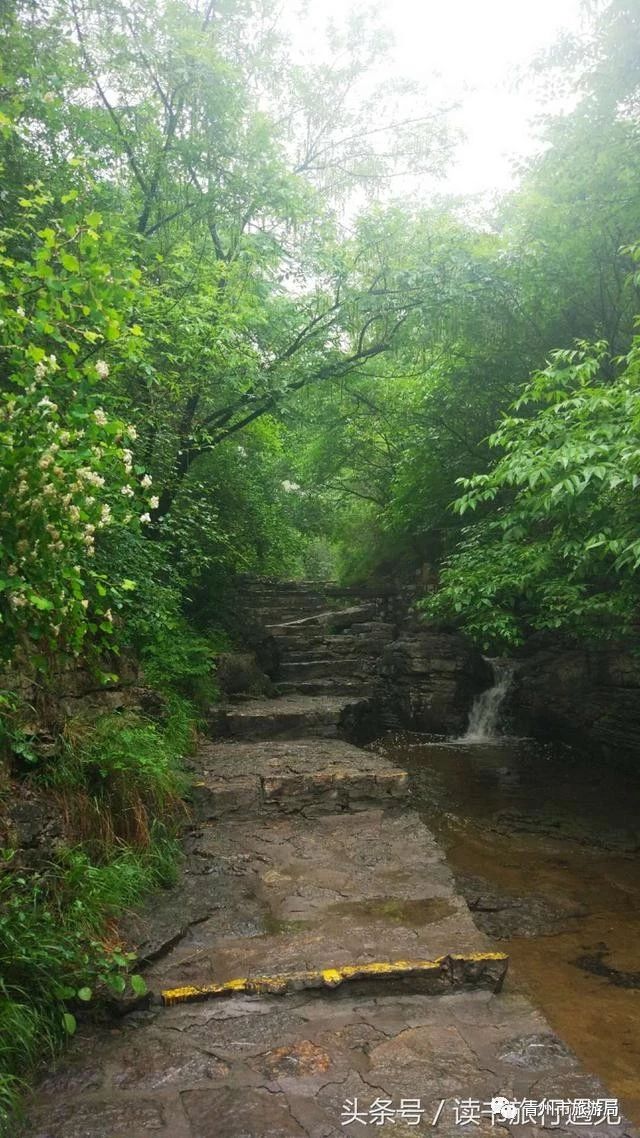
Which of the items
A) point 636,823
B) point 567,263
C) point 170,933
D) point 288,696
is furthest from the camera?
point 288,696

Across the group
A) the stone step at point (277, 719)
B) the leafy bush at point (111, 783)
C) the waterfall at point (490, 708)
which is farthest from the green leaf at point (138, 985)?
the waterfall at point (490, 708)

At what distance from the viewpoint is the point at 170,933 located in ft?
11.4

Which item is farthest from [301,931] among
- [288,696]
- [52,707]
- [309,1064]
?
[288,696]

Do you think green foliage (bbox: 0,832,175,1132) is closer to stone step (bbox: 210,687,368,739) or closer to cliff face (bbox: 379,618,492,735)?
stone step (bbox: 210,687,368,739)

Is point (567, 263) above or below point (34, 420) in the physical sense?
above

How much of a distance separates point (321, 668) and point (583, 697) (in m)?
4.15

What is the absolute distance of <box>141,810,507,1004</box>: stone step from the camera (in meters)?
3.16

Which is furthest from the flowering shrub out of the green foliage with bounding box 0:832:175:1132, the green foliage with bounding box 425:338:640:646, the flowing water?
the flowing water

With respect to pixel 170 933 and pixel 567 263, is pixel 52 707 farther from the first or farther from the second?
pixel 567 263

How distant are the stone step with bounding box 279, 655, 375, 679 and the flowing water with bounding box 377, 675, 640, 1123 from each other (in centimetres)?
164

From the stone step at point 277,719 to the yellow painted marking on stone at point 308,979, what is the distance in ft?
15.3

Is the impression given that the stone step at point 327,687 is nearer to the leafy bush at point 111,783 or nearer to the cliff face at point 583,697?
the cliff face at point 583,697

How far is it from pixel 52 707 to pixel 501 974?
2.98 meters

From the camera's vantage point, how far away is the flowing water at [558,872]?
3.46 metres
